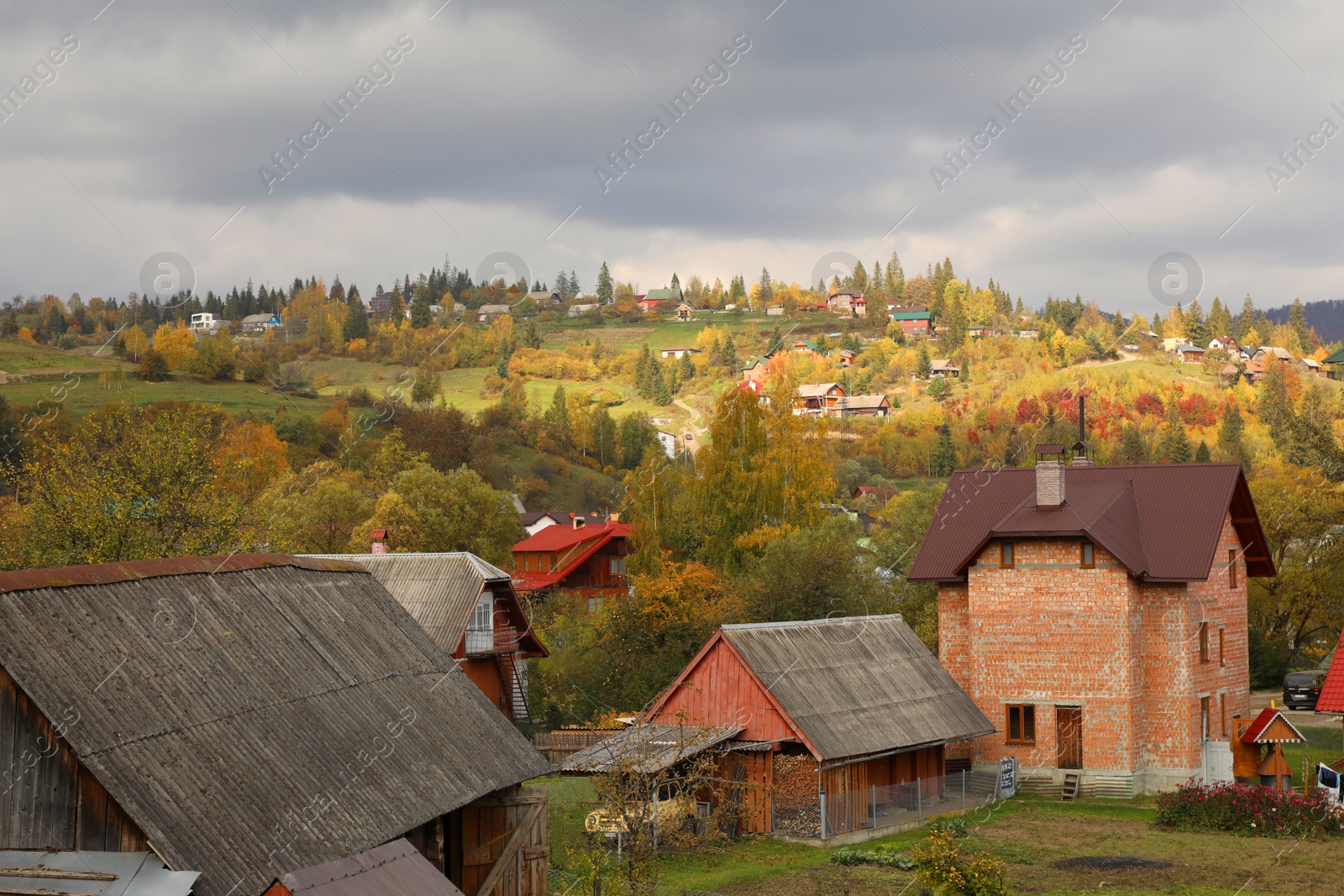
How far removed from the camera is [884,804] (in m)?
35.7

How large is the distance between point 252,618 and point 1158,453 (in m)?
163

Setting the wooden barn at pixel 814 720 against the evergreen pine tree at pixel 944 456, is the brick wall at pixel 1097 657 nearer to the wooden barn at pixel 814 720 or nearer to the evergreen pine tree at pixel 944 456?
the wooden barn at pixel 814 720

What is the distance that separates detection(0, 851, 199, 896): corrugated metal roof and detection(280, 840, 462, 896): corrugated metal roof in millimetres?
1218

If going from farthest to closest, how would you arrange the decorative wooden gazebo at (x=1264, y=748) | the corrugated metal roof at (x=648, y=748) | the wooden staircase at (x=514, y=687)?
the wooden staircase at (x=514, y=687), the decorative wooden gazebo at (x=1264, y=748), the corrugated metal roof at (x=648, y=748)

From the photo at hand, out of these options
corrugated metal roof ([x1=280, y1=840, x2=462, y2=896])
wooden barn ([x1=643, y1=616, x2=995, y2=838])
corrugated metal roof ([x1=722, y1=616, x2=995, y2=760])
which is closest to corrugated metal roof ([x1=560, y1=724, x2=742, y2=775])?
wooden barn ([x1=643, y1=616, x2=995, y2=838])

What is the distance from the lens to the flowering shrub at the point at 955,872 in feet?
65.5

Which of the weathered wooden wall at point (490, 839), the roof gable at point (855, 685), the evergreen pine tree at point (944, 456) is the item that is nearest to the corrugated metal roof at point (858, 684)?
the roof gable at point (855, 685)

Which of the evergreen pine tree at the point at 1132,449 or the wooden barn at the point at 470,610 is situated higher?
the evergreen pine tree at the point at 1132,449

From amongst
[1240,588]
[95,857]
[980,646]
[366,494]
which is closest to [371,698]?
[95,857]

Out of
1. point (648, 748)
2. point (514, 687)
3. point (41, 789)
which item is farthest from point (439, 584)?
point (41, 789)

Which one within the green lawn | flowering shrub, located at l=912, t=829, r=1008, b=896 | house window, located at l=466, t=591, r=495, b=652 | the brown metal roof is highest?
the brown metal roof

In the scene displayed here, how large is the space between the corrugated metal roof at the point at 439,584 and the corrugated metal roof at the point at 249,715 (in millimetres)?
23558

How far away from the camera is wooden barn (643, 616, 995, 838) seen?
1298 inches

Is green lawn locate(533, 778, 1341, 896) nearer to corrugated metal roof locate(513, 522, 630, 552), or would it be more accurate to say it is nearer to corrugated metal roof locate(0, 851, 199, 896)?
corrugated metal roof locate(0, 851, 199, 896)
